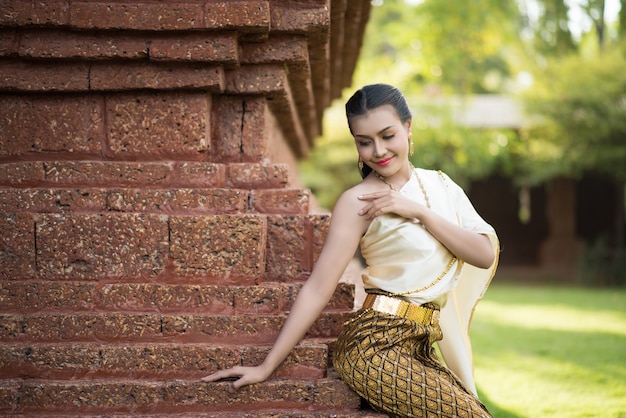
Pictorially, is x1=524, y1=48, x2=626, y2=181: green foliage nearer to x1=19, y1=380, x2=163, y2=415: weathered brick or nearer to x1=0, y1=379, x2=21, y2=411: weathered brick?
x1=19, y1=380, x2=163, y2=415: weathered brick

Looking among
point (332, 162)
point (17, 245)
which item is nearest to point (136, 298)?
point (17, 245)

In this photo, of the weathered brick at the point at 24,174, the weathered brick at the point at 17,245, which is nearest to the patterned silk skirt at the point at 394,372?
the weathered brick at the point at 17,245

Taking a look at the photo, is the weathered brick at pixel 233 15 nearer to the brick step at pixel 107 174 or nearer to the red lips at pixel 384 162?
the brick step at pixel 107 174

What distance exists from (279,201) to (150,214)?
0.46 m

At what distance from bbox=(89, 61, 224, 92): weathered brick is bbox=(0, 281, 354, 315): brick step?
705 millimetres

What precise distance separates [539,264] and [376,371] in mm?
14376

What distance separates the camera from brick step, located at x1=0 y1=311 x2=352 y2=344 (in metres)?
2.35

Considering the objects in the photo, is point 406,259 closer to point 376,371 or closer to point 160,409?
point 376,371

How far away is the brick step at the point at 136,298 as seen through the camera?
2383mm

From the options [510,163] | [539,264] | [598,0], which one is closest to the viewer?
[510,163]

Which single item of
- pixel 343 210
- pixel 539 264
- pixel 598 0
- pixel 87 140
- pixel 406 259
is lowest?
pixel 539 264

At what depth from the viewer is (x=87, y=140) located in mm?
2547

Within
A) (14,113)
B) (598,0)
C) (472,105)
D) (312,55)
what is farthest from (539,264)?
(14,113)

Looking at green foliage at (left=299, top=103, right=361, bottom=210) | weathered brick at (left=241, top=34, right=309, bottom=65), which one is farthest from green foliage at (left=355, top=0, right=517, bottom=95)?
weathered brick at (left=241, top=34, right=309, bottom=65)
